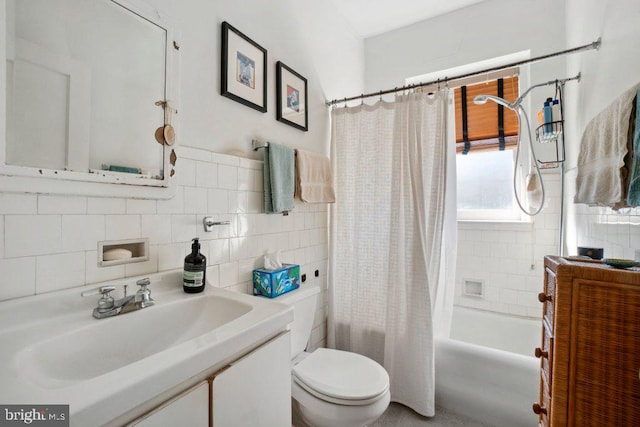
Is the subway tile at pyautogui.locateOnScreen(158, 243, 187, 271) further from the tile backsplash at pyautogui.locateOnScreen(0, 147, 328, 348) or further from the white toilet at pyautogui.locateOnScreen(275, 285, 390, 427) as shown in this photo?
the white toilet at pyautogui.locateOnScreen(275, 285, 390, 427)

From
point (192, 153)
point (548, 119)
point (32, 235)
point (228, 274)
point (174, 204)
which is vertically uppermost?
point (548, 119)

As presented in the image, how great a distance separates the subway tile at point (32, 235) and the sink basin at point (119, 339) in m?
0.27

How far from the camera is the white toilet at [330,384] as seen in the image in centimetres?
118

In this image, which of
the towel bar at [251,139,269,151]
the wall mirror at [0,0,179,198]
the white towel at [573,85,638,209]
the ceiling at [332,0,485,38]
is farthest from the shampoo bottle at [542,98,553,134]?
the wall mirror at [0,0,179,198]

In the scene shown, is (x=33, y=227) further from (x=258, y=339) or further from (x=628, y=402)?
(x=628, y=402)

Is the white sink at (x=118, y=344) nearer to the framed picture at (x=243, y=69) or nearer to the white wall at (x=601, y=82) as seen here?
the framed picture at (x=243, y=69)

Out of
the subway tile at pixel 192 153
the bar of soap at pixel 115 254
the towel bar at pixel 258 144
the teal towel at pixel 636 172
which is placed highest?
the towel bar at pixel 258 144

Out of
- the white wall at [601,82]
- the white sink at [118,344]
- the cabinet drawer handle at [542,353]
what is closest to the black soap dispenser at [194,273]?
the white sink at [118,344]

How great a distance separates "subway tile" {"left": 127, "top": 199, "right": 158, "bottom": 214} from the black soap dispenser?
199mm

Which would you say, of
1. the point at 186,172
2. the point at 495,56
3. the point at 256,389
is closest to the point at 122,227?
the point at 186,172

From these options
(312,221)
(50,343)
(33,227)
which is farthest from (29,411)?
(312,221)

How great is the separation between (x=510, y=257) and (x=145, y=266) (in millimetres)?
2459

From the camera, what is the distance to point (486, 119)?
244 cm

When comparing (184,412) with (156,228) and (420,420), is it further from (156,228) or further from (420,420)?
(420,420)
